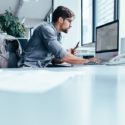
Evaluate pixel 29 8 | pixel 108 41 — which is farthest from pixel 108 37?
pixel 29 8

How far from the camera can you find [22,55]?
208cm

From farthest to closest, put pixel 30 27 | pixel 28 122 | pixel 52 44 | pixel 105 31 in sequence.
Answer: pixel 30 27 < pixel 105 31 < pixel 52 44 < pixel 28 122

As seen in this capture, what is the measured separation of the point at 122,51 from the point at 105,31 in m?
0.32

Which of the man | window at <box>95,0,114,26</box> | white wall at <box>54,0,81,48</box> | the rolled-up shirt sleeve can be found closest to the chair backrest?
the man

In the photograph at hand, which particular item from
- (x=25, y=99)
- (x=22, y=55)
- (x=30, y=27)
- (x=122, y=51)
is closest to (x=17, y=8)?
(x=30, y=27)

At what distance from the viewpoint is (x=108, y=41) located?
218cm

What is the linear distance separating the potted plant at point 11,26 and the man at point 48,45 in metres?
2.13

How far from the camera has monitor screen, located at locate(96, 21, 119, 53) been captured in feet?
6.73

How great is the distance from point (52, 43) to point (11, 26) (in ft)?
8.18

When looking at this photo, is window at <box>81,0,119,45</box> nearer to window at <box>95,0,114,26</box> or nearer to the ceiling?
window at <box>95,0,114,26</box>

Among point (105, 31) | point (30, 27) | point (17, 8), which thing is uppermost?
point (17, 8)

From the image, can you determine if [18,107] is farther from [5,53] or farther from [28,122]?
[5,53]

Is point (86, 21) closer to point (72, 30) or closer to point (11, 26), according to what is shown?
point (72, 30)

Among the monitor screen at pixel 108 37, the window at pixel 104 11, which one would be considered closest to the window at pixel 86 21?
the window at pixel 104 11
